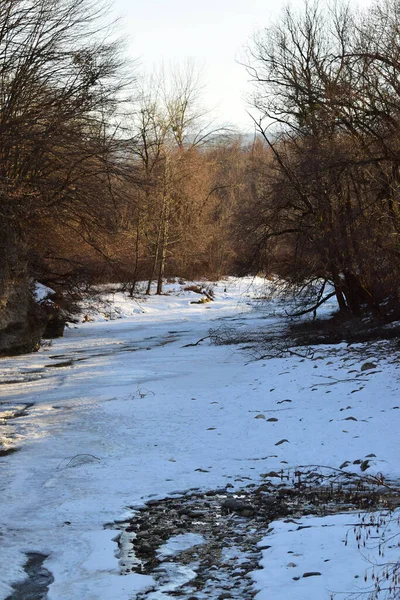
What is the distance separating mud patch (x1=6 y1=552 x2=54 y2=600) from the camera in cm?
489

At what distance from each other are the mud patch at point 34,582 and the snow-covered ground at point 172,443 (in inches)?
2.8

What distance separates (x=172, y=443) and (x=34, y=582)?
13.6 feet

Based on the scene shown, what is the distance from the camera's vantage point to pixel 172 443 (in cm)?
919

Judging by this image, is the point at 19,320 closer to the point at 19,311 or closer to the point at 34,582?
the point at 19,311

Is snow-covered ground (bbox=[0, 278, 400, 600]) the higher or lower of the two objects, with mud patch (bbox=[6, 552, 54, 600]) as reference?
higher

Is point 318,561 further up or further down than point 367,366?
further down

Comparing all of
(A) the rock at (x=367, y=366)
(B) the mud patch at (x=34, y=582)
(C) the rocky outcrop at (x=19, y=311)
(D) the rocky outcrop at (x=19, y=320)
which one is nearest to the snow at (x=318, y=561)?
(B) the mud patch at (x=34, y=582)

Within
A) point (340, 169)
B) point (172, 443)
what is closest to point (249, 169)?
point (340, 169)

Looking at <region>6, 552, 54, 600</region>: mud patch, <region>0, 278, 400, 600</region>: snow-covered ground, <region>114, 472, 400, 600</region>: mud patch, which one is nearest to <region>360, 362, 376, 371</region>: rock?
<region>0, 278, 400, 600</region>: snow-covered ground

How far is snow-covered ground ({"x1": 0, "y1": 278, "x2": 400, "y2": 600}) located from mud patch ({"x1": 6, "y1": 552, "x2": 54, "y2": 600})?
70 mm

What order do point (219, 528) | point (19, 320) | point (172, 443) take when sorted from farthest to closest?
point (19, 320) < point (172, 443) < point (219, 528)

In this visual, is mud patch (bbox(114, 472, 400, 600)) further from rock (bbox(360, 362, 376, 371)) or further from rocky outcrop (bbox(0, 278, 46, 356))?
rocky outcrop (bbox(0, 278, 46, 356))

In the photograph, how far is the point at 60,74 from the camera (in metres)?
14.3

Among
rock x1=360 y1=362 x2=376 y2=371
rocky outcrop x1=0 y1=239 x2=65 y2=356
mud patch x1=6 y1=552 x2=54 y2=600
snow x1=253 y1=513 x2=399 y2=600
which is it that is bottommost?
mud patch x1=6 y1=552 x2=54 y2=600
